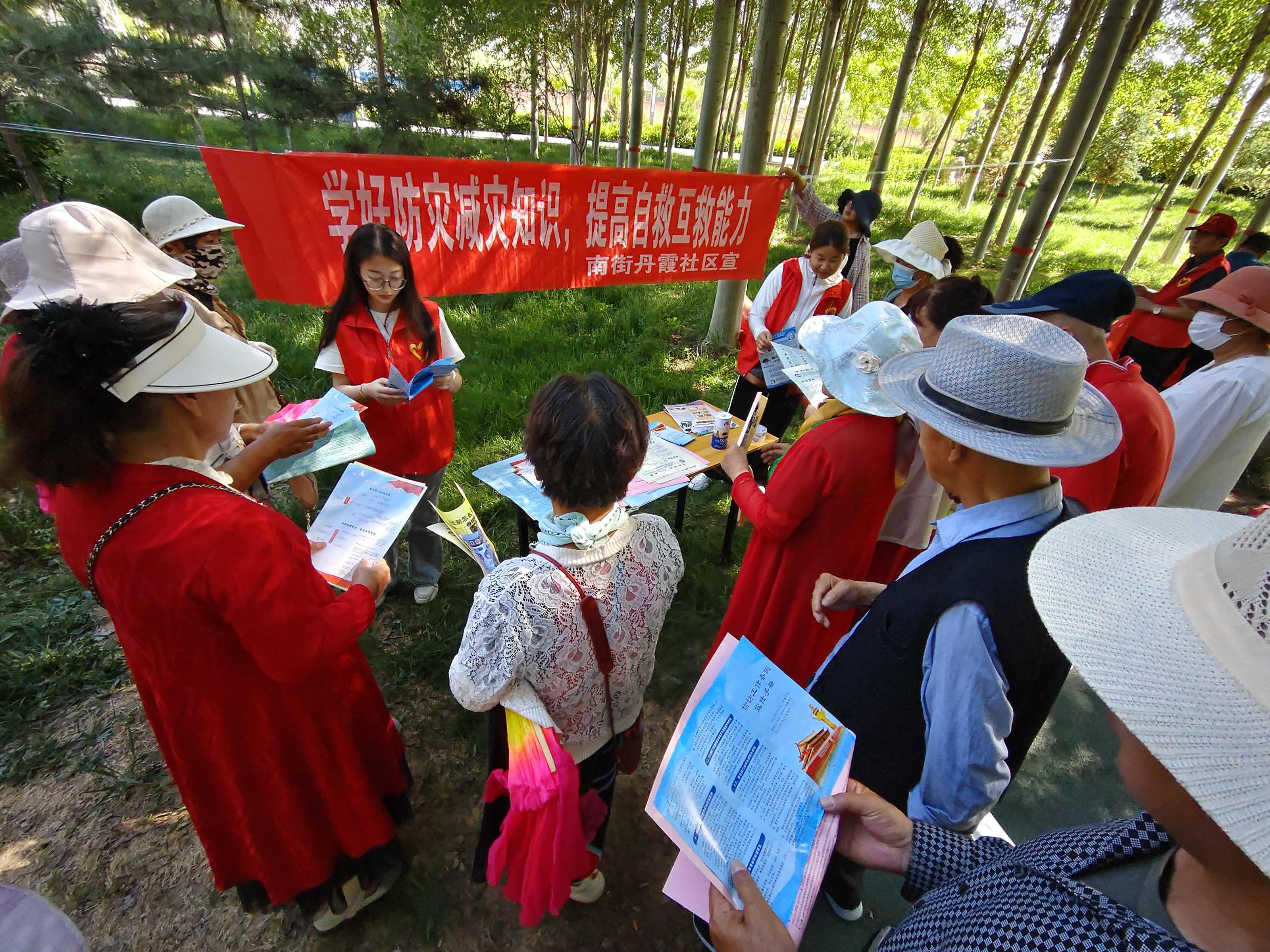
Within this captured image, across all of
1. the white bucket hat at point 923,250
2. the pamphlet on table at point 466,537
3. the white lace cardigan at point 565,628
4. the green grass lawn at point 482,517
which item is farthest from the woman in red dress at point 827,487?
the white bucket hat at point 923,250

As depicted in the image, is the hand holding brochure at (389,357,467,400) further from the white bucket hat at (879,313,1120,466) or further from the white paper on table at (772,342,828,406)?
the white bucket hat at (879,313,1120,466)

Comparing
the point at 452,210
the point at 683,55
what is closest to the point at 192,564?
the point at 452,210

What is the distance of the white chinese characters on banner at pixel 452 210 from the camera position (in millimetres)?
3104

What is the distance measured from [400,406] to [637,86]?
30.0 feet

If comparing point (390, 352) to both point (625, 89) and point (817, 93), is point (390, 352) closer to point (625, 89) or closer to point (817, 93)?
point (817, 93)

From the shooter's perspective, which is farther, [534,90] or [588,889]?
[534,90]

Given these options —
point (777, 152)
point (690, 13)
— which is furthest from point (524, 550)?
point (777, 152)

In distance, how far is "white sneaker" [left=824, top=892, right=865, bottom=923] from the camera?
1.94 metres

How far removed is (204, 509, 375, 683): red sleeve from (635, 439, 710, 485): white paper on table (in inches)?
66.8

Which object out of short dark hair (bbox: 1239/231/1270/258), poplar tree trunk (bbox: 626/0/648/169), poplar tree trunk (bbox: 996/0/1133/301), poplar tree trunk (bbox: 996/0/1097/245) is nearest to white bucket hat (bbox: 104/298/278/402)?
poplar tree trunk (bbox: 996/0/1133/301)

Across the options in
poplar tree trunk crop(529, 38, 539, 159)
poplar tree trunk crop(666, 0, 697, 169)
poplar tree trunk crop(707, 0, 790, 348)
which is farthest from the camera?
poplar tree trunk crop(666, 0, 697, 169)

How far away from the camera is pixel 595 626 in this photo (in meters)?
1.32

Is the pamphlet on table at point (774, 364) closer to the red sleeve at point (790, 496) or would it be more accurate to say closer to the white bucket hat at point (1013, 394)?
the red sleeve at point (790, 496)

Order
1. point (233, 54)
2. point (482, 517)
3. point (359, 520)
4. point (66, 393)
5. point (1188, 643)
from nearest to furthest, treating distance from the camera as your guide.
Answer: point (1188, 643), point (66, 393), point (359, 520), point (482, 517), point (233, 54)
